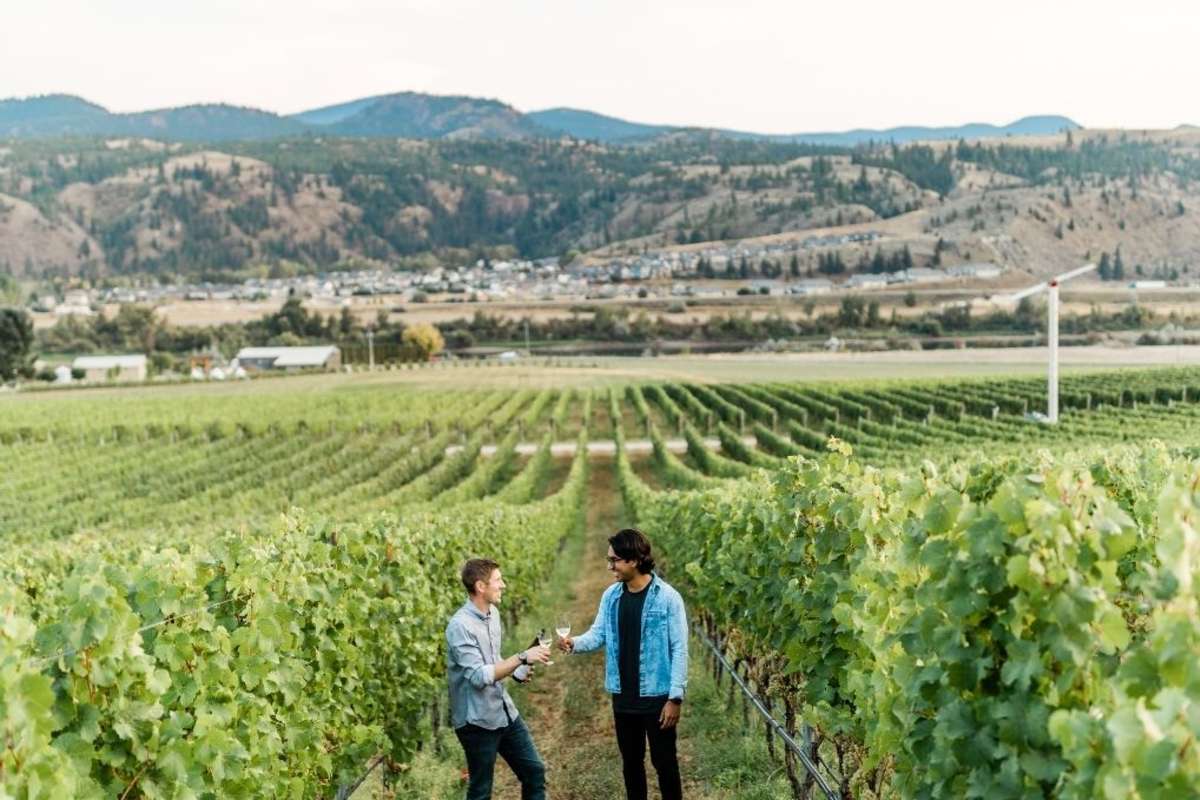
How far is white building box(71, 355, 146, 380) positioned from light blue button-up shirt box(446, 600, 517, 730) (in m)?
101

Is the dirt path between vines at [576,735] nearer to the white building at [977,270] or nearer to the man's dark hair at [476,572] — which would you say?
the man's dark hair at [476,572]

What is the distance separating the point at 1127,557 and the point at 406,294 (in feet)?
602

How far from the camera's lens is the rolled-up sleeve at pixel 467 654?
6324mm

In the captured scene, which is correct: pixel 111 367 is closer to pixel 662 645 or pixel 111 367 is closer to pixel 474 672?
pixel 474 672


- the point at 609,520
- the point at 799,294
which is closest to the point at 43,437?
the point at 609,520

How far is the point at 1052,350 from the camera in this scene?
1714 inches

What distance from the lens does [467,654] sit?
638 centimetres

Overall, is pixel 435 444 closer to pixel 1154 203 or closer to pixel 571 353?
pixel 571 353

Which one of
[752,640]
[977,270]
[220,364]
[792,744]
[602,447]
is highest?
[977,270]


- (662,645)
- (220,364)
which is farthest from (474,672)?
(220,364)

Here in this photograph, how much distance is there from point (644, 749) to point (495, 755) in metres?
0.91

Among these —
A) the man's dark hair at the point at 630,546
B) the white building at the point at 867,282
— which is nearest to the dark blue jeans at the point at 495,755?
the man's dark hair at the point at 630,546

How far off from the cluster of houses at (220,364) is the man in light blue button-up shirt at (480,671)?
94182 millimetres

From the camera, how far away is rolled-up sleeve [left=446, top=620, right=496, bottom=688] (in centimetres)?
632
